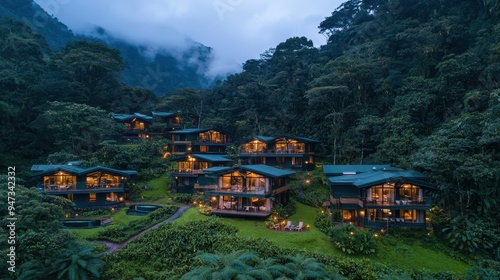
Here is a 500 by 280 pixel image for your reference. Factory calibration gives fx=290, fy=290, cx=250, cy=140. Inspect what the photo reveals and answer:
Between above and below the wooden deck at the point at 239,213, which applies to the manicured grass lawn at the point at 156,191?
above

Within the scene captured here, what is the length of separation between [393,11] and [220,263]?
6198cm

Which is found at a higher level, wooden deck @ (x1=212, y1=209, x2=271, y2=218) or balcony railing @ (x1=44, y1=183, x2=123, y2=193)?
balcony railing @ (x1=44, y1=183, x2=123, y2=193)

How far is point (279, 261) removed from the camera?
67.1 ft

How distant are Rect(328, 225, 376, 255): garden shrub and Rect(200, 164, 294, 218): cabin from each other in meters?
8.16

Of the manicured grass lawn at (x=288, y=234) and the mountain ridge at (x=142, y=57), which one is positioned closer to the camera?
the manicured grass lawn at (x=288, y=234)

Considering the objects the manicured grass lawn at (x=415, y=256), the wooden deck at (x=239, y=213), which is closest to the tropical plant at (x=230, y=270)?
the manicured grass lawn at (x=415, y=256)

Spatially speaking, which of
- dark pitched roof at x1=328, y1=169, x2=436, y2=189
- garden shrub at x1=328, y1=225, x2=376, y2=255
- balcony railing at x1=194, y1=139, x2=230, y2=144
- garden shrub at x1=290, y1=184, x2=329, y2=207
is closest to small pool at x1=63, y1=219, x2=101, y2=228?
garden shrub at x1=290, y1=184, x2=329, y2=207

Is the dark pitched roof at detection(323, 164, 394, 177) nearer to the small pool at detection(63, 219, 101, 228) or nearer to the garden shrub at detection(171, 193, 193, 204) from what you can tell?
the garden shrub at detection(171, 193, 193, 204)

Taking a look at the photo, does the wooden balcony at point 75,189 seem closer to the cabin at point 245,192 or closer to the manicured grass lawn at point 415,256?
the cabin at point 245,192

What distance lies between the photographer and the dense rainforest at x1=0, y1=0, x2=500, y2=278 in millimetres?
26781

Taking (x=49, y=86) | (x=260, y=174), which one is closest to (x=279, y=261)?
(x=260, y=174)

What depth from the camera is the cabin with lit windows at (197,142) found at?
174 ft

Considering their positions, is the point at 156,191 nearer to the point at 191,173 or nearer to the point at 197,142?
the point at 191,173

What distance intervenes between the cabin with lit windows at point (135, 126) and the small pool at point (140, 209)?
28.2m
